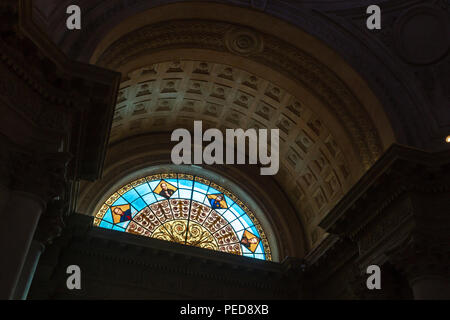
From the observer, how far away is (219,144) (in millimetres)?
17953

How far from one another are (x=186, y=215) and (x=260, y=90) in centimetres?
517

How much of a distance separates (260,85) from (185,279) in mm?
6500

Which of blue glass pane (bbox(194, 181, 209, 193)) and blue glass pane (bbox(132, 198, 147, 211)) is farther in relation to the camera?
blue glass pane (bbox(194, 181, 209, 193))

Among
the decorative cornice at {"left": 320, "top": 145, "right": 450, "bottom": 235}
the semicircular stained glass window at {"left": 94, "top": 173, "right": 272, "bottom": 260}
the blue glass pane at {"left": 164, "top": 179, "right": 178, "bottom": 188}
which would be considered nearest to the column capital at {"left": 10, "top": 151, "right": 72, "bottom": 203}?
the decorative cornice at {"left": 320, "top": 145, "right": 450, "bottom": 235}

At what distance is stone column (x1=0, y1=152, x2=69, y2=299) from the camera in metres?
7.15

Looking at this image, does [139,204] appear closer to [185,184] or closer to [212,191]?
[185,184]

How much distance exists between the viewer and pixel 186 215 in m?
16.5

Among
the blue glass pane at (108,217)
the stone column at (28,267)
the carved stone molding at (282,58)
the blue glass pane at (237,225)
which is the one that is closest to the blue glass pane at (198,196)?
the blue glass pane at (237,225)

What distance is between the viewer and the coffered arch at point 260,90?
40.7 ft

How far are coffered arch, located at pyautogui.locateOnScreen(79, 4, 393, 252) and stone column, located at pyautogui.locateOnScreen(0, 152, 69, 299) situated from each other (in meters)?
Result: 3.09

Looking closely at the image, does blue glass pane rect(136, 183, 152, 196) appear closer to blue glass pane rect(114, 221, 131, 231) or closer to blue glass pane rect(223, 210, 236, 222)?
blue glass pane rect(114, 221, 131, 231)

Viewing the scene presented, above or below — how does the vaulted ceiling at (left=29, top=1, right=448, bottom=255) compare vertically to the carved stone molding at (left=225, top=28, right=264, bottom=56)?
below

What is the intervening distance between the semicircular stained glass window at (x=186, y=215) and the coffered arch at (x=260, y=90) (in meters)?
2.00

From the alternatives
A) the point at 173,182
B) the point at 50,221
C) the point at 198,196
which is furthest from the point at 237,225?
the point at 50,221
